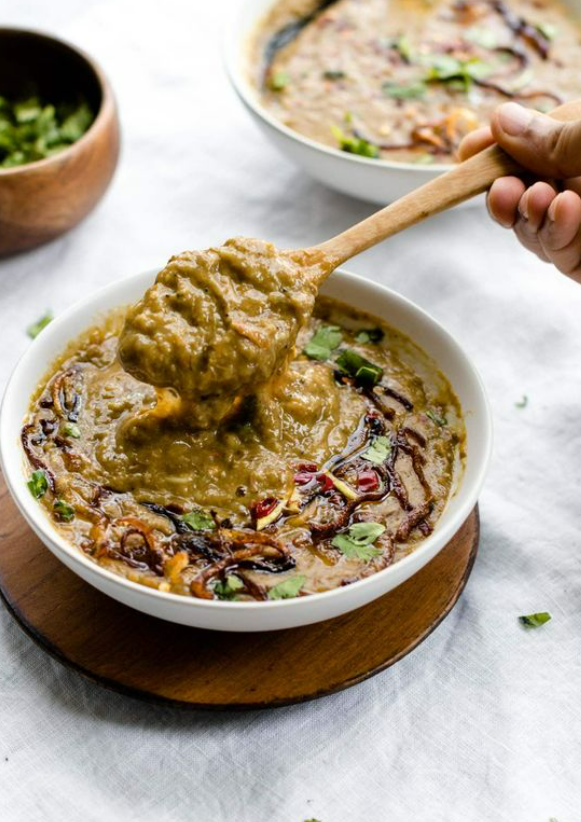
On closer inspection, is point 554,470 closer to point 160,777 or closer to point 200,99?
point 160,777

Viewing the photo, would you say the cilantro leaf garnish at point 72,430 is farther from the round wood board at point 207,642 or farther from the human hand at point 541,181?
the human hand at point 541,181

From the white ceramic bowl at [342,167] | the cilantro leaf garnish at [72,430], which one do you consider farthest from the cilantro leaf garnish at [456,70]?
the cilantro leaf garnish at [72,430]

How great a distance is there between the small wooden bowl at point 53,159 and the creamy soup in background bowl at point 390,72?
30.3 inches

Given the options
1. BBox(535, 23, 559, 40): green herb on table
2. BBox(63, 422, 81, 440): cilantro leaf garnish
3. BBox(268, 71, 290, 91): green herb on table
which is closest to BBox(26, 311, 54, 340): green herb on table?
BBox(63, 422, 81, 440): cilantro leaf garnish

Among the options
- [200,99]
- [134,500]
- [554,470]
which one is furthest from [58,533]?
[200,99]

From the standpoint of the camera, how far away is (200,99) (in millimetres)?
6461

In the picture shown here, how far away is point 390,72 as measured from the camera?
20.2 feet

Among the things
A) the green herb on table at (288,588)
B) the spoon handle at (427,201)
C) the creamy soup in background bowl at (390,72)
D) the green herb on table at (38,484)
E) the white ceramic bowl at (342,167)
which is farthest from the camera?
the creamy soup in background bowl at (390,72)

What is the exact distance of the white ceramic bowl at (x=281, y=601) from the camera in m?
3.16

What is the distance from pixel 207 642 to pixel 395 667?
0.73 m

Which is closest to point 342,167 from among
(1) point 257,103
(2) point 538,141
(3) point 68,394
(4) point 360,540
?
(1) point 257,103

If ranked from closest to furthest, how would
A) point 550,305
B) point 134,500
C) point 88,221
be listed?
point 134,500, point 550,305, point 88,221

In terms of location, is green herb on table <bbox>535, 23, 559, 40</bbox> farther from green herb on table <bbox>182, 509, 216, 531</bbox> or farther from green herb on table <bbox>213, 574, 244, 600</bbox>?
green herb on table <bbox>213, 574, 244, 600</bbox>

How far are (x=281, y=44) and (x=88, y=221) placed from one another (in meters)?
1.81
